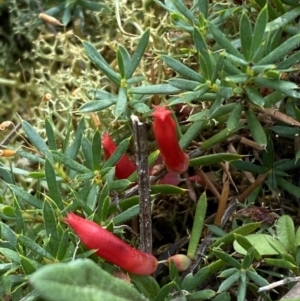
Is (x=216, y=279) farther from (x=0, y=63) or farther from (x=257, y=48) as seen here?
(x=0, y=63)

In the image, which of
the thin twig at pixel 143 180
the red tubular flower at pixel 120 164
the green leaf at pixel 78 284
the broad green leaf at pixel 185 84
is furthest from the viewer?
the red tubular flower at pixel 120 164

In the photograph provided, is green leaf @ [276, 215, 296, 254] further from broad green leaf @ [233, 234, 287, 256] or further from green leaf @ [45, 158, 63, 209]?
green leaf @ [45, 158, 63, 209]

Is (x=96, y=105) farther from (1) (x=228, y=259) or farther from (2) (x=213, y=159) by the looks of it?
(1) (x=228, y=259)

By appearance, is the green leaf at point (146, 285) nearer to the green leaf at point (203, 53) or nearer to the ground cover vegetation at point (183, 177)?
the ground cover vegetation at point (183, 177)

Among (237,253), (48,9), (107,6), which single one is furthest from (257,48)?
(48,9)

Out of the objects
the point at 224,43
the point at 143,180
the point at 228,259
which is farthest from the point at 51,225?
the point at 224,43

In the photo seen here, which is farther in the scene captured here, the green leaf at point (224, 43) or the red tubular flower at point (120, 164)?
the red tubular flower at point (120, 164)

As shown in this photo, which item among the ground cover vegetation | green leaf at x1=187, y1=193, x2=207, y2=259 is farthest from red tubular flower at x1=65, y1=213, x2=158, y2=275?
green leaf at x1=187, y1=193, x2=207, y2=259

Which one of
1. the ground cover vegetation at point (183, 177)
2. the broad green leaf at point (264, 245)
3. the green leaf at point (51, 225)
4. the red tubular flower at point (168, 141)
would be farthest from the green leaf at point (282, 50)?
the green leaf at point (51, 225)
